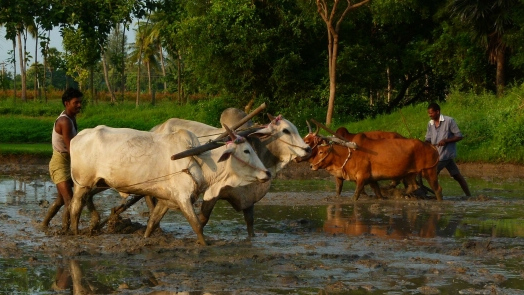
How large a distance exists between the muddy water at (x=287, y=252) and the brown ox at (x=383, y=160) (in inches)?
22.6

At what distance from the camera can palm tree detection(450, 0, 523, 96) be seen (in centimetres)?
2511

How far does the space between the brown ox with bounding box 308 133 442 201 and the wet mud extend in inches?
15.9

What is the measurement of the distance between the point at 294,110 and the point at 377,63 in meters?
3.82

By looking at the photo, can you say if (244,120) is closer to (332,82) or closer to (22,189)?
(22,189)

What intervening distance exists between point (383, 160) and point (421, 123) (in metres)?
9.68

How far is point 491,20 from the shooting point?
85.1 ft

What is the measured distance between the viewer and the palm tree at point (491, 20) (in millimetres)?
25109

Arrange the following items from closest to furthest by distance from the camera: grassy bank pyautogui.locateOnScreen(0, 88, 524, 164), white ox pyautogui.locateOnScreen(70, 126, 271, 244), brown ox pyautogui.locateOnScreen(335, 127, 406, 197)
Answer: white ox pyautogui.locateOnScreen(70, 126, 271, 244), brown ox pyautogui.locateOnScreen(335, 127, 406, 197), grassy bank pyautogui.locateOnScreen(0, 88, 524, 164)

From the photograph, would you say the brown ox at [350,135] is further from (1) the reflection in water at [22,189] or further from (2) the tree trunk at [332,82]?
(2) the tree trunk at [332,82]

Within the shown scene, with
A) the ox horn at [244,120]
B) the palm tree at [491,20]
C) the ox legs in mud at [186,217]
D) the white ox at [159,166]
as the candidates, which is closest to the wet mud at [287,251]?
the ox legs in mud at [186,217]

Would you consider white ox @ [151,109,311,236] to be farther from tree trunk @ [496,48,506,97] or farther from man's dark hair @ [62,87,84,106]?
tree trunk @ [496,48,506,97]

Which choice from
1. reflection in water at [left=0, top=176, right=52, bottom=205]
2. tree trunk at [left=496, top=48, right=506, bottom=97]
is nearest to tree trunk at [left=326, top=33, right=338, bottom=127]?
tree trunk at [left=496, top=48, right=506, bottom=97]

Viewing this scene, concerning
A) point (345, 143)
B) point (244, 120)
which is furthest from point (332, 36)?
point (244, 120)

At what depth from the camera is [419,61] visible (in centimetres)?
2970
